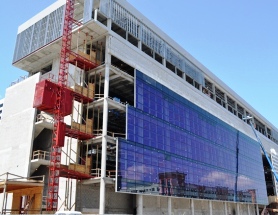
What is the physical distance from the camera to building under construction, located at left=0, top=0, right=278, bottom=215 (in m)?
34.9

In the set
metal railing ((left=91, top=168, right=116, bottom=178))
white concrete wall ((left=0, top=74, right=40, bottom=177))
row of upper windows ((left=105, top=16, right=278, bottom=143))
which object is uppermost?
row of upper windows ((left=105, top=16, right=278, bottom=143))

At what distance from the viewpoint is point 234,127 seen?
70.2m

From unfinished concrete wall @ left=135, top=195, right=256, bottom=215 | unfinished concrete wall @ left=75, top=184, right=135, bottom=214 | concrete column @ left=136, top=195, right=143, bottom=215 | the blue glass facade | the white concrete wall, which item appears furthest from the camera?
unfinished concrete wall @ left=135, top=195, right=256, bottom=215

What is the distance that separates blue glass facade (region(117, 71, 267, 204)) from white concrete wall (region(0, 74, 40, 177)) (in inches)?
475

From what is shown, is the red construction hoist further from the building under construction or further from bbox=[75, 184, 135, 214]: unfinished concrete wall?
bbox=[75, 184, 135, 214]: unfinished concrete wall

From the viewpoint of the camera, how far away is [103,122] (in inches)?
1420

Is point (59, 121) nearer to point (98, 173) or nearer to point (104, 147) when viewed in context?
point (104, 147)

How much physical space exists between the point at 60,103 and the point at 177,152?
19.7 metres

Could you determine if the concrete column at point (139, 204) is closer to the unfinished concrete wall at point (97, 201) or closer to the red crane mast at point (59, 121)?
the unfinished concrete wall at point (97, 201)

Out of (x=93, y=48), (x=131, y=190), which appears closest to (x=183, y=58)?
(x=93, y=48)

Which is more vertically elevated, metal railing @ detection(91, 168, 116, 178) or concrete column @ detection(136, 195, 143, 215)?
metal railing @ detection(91, 168, 116, 178)

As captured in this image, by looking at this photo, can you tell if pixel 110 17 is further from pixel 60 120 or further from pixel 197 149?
pixel 197 149

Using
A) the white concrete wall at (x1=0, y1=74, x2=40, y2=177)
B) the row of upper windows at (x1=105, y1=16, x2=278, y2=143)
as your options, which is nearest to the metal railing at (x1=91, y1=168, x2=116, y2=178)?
the white concrete wall at (x1=0, y1=74, x2=40, y2=177)

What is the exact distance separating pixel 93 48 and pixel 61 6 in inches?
287
